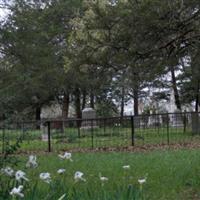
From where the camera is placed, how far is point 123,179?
8.59 metres

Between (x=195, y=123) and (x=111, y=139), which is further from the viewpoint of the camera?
(x=195, y=123)

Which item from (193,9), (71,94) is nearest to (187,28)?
(193,9)

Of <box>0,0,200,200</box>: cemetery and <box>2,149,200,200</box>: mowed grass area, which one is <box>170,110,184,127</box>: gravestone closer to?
<box>0,0,200,200</box>: cemetery

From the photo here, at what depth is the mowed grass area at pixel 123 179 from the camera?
494 centimetres

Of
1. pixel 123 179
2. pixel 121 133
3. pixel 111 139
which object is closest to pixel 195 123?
pixel 121 133

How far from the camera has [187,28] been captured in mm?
8734

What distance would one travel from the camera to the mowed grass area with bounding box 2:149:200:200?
16.2 ft

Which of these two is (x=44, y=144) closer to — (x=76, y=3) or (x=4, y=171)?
(x=4, y=171)

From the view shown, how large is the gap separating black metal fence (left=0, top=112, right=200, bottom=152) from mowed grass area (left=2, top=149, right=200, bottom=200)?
593cm

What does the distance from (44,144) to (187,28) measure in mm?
12389

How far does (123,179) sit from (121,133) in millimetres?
11510

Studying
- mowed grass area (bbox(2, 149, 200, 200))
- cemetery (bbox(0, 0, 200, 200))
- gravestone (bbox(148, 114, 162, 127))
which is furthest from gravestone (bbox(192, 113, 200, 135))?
mowed grass area (bbox(2, 149, 200, 200))

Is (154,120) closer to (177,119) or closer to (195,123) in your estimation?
(177,119)

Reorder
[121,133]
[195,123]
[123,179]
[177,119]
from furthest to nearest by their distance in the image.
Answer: [195,123]
[177,119]
[121,133]
[123,179]
